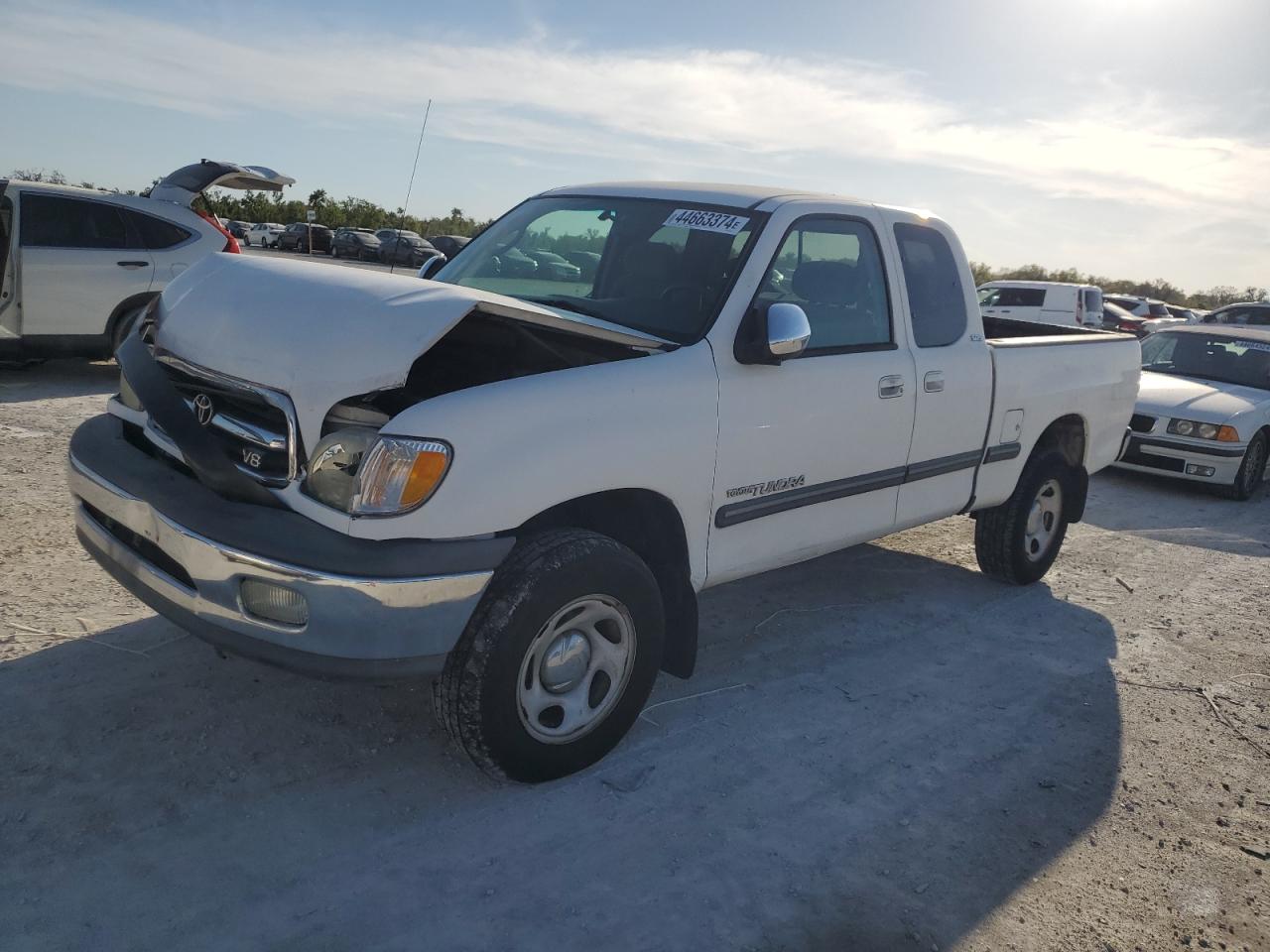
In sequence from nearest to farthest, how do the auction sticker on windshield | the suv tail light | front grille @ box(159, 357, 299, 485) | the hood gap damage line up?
1. front grille @ box(159, 357, 299, 485)
2. the hood gap damage
3. the auction sticker on windshield
4. the suv tail light

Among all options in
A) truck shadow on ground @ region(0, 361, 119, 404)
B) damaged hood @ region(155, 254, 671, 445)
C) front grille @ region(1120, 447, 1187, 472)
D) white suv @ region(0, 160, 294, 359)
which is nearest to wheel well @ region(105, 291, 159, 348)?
white suv @ region(0, 160, 294, 359)

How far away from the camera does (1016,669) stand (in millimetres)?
4809

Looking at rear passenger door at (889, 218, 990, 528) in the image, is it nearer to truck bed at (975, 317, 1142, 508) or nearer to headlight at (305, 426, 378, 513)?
truck bed at (975, 317, 1142, 508)

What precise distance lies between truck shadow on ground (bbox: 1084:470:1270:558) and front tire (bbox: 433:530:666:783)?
5478mm

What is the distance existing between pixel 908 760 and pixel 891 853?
25.5 inches

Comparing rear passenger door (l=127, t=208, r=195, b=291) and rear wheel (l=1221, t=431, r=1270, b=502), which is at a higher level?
rear passenger door (l=127, t=208, r=195, b=291)

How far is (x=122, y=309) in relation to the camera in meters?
9.32

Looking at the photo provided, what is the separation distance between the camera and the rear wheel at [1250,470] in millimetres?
9047

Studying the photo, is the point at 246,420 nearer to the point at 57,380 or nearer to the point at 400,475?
the point at 400,475

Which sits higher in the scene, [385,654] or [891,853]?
[385,654]

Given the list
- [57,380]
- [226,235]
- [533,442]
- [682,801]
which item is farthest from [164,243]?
[682,801]

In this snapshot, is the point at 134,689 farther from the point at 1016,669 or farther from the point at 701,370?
the point at 1016,669

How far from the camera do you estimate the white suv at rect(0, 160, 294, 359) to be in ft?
29.0

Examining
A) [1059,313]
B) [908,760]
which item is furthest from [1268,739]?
[1059,313]
